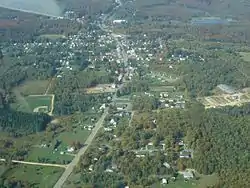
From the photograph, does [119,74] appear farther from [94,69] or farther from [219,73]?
[219,73]

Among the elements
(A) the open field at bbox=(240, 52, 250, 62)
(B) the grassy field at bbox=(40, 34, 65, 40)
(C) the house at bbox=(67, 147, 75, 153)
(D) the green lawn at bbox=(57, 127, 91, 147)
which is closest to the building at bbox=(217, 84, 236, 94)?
(A) the open field at bbox=(240, 52, 250, 62)

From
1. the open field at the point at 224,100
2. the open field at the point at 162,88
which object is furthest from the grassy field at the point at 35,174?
the open field at the point at 162,88

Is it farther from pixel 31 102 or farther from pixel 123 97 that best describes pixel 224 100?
pixel 31 102

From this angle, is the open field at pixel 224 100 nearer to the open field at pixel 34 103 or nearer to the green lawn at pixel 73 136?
the green lawn at pixel 73 136

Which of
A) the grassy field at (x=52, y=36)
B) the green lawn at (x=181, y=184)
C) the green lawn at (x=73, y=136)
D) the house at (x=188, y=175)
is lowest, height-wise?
the green lawn at (x=181, y=184)

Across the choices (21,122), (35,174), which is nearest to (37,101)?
(21,122)

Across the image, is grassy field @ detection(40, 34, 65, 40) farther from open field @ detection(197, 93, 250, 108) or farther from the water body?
open field @ detection(197, 93, 250, 108)
